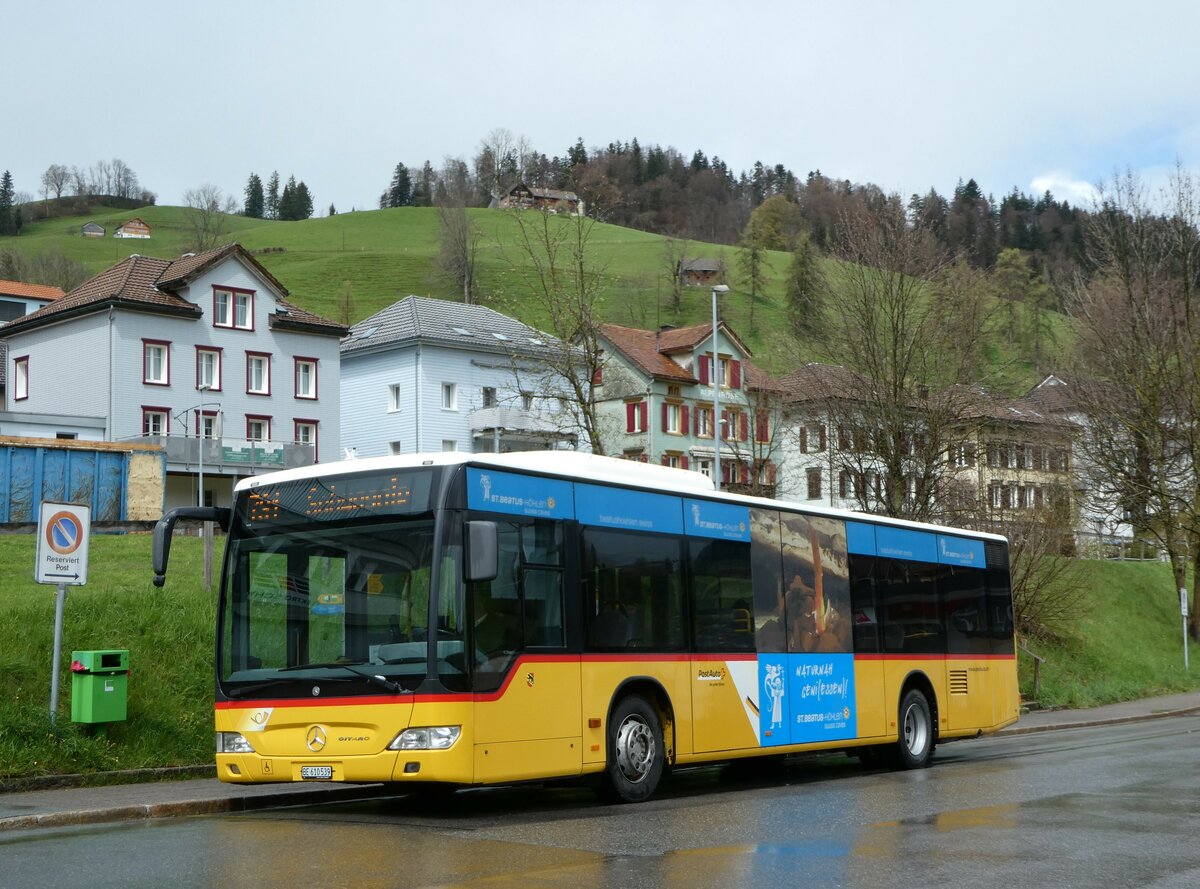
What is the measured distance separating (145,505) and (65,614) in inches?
795

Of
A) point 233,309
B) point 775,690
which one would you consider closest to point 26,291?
point 233,309

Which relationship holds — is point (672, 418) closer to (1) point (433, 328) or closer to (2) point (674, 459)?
(2) point (674, 459)

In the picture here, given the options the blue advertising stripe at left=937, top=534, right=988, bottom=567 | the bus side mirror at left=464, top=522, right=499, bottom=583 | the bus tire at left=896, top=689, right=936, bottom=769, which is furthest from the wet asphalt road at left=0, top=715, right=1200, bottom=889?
the blue advertising stripe at left=937, top=534, right=988, bottom=567

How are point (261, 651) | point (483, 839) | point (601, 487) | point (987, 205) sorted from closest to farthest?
point (483, 839) < point (261, 651) < point (601, 487) < point (987, 205)

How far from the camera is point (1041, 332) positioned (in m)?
80.1

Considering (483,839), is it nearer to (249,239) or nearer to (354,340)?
(354,340)

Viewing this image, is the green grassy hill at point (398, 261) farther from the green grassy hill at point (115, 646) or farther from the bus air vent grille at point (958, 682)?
the bus air vent grille at point (958, 682)

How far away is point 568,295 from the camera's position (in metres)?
33.4

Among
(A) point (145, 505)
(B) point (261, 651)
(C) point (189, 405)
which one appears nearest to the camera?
(B) point (261, 651)

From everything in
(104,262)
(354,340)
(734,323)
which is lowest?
(354,340)

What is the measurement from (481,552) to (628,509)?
106 inches

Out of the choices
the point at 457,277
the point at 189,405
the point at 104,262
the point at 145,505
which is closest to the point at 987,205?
the point at 457,277

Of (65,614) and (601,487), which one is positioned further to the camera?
(65,614)

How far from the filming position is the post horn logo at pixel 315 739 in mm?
11977
